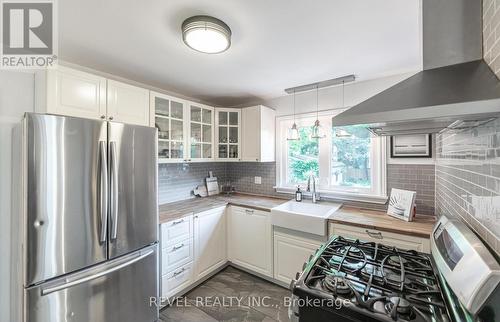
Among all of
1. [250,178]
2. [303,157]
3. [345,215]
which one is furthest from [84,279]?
[303,157]

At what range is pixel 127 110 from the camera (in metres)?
1.94

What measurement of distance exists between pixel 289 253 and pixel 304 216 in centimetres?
48

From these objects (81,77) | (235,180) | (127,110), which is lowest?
(235,180)

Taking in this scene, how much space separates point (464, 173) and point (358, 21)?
1.07m

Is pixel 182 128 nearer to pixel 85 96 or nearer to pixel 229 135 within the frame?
pixel 229 135

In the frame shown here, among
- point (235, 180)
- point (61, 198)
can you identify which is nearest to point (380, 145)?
point (235, 180)

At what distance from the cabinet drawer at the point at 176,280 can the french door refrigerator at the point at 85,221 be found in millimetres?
172

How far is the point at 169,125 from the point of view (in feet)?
7.76

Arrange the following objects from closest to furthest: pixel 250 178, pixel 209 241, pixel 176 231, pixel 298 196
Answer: pixel 176 231
pixel 209 241
pixel 298 196
pixel 250 178

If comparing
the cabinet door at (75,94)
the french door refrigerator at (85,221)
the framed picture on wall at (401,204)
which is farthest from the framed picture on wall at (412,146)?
the cabinet door at (75,94)

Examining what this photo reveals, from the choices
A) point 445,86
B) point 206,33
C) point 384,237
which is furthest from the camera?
point 384,237

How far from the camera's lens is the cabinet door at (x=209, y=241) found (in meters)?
2.33

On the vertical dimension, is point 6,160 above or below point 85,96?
below

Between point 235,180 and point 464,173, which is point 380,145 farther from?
point 235,180
